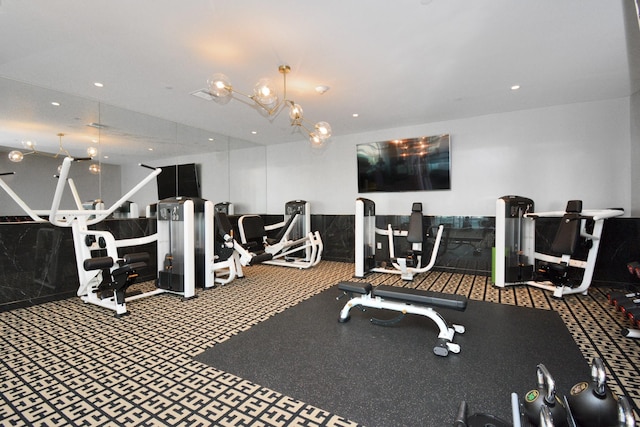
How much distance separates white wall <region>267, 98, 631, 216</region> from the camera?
172 inches

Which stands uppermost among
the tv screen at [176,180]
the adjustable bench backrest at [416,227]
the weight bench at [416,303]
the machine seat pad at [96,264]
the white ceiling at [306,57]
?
the white ceiling at [306,57]

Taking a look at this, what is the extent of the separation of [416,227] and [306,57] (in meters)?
3.20

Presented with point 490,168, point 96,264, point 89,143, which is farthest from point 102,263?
point 490,168

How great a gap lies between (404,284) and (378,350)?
2256 mm

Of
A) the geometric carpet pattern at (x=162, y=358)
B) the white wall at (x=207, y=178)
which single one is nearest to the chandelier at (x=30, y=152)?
the white wall at (x=207, y=178)

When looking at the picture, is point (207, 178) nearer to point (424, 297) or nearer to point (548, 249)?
point (424, 297)

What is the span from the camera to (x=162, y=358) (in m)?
2.33

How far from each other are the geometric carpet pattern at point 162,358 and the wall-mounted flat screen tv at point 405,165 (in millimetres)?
2205

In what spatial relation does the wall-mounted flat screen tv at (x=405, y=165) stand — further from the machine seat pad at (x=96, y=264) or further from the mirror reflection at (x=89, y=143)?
the machine seat pad at (x=96, y=264)

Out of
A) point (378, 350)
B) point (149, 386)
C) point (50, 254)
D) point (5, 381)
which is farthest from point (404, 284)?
point (50, 254)

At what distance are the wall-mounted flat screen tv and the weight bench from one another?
320 centimetres

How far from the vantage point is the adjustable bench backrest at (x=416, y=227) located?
495 centimetres

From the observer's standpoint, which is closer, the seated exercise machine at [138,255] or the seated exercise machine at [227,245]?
the seated exercise machine at [138,255]

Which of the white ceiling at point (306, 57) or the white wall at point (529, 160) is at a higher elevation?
the white ceiling at point (306, 57)
